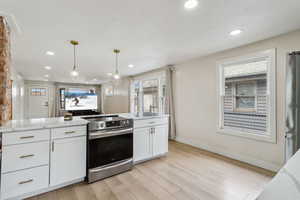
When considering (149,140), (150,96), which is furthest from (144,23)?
(150,96)

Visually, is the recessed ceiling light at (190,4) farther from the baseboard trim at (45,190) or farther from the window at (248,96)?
the baseboard trim at (45,190)

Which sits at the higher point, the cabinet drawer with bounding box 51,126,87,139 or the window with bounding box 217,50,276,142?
the window with bounding box 217,50,276,142

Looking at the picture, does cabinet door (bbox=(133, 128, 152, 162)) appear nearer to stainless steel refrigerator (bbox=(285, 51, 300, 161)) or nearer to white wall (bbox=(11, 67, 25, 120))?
stainless steel refrigerator (bbox=(285, 51, 300, 161))

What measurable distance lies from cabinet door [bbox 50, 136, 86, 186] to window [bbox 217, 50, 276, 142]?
2950 millimetres

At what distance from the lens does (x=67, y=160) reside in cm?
199

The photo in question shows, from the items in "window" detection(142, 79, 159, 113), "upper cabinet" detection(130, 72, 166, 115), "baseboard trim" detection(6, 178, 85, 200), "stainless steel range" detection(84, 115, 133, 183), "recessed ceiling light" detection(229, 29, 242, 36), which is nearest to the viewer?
"baseboard trim" detection(6, 178, 85, 200)

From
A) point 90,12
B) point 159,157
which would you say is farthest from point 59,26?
point 159,157

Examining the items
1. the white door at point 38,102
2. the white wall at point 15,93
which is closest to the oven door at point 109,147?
the white wall at point 15,93

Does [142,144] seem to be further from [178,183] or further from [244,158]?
[244,158]

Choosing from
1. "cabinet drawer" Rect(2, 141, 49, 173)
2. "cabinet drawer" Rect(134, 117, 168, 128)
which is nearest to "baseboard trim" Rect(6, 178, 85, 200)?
"cabinet drawer" Rect(2, 141, 49, 173)

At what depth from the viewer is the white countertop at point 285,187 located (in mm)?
348

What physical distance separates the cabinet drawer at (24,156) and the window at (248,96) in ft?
11.1

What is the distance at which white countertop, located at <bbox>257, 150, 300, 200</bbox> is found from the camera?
35 centimetres

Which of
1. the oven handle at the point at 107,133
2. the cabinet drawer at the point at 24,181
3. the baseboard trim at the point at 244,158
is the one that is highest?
the oven handle at the point at 107,133
